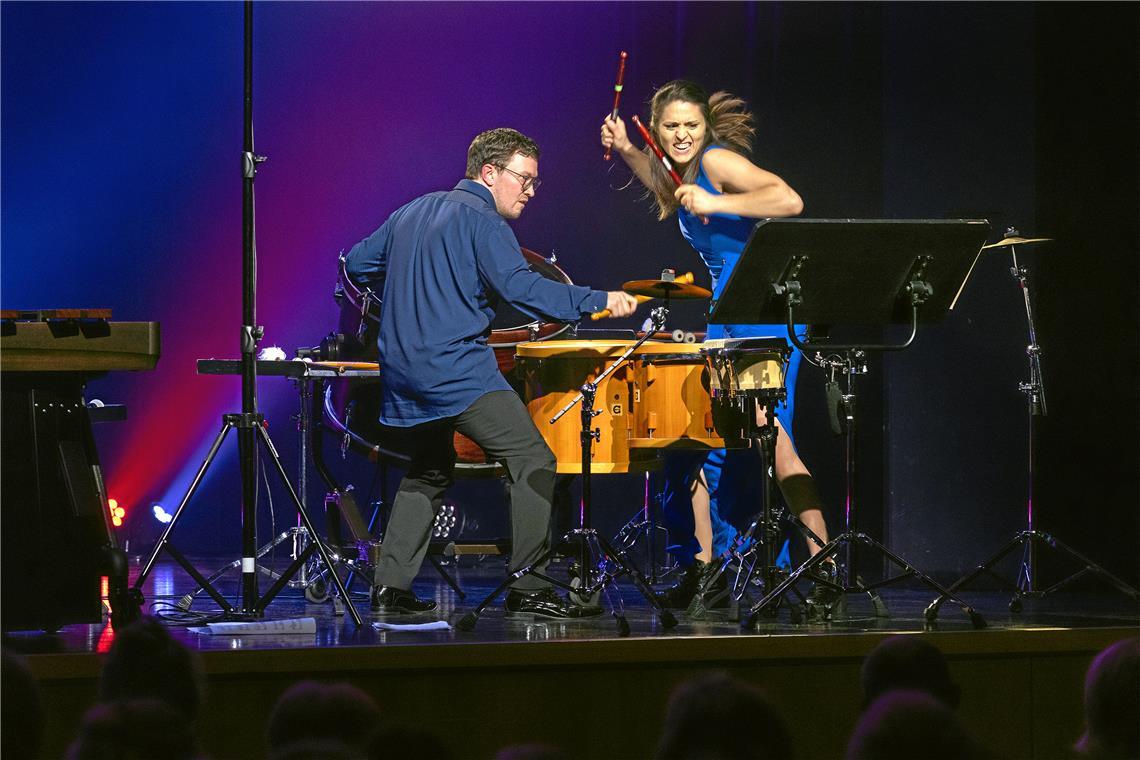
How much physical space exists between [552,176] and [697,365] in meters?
3.10

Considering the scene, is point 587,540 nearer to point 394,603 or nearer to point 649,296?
point 394,603

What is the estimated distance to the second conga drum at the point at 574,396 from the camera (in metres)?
5.06

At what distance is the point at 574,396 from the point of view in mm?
5148

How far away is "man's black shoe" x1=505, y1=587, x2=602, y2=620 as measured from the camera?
469 centimetres

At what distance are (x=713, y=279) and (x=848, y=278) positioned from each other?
1182 millimetres

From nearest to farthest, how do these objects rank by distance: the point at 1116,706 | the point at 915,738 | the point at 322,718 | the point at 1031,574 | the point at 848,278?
the point at 915,738
the point at 322,718
the point at 1116,706
the point at 848,278
the point at 1031,574

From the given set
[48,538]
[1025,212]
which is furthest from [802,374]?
[48,538]

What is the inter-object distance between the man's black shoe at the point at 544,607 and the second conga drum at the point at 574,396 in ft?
1.88

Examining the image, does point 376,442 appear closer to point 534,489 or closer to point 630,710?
point 534,489

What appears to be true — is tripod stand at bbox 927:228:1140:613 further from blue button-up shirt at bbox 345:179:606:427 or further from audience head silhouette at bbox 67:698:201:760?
audience head silhouette at bbox 67:698:201:760

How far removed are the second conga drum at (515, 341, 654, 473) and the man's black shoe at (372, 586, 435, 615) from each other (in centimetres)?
81

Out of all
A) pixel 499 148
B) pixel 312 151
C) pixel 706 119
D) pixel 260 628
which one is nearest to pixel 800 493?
pixel 706 119

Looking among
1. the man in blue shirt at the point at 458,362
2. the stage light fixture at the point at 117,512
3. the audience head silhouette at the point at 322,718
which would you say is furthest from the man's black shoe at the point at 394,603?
the stage light fixture at the point at 117,512

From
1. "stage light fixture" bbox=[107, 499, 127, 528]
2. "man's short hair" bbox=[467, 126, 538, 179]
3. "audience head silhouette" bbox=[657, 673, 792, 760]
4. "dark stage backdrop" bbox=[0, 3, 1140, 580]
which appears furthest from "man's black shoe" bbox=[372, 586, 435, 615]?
"stage light fixture" bbox=[107, 499, 127, 528]
